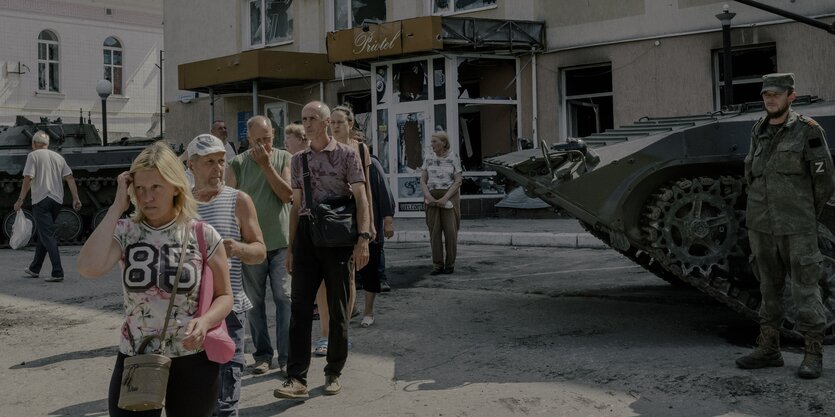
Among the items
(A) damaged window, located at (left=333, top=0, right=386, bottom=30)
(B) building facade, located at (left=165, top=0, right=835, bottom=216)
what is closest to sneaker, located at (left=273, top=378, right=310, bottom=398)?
(B) building facade, located at (left=165, top=0, right=835, bottom=216)

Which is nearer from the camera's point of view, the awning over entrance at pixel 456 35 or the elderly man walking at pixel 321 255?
the elderly man walking at pixel 321 255

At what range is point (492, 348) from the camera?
266 inches

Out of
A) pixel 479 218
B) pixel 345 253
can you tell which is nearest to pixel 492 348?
pixel 345 253

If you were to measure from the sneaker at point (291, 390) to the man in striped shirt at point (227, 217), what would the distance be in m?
0.82

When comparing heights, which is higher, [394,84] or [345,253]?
[394,84]

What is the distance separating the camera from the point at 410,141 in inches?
784

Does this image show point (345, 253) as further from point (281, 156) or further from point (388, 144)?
point (388, 144)

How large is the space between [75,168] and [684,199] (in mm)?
13773

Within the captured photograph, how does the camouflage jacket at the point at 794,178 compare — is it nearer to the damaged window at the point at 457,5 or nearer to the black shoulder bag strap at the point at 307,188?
the black shoulder bag strap at the point at 307,188

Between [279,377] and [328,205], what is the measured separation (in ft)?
4.23

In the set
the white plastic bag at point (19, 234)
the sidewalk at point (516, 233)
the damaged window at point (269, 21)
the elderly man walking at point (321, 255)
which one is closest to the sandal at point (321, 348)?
the elderly man walking at point (321, 255)

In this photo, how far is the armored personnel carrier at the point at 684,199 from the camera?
6.84 meters

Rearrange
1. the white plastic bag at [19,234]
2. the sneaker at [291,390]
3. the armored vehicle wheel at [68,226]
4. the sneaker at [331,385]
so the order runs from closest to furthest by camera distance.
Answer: the sneaker at [291,390] < the sneaker at [331,385] < the white plastic bag at [19,234] < the armored vehicle wheel at [68,226]

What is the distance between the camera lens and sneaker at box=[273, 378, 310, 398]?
540 centimetres
